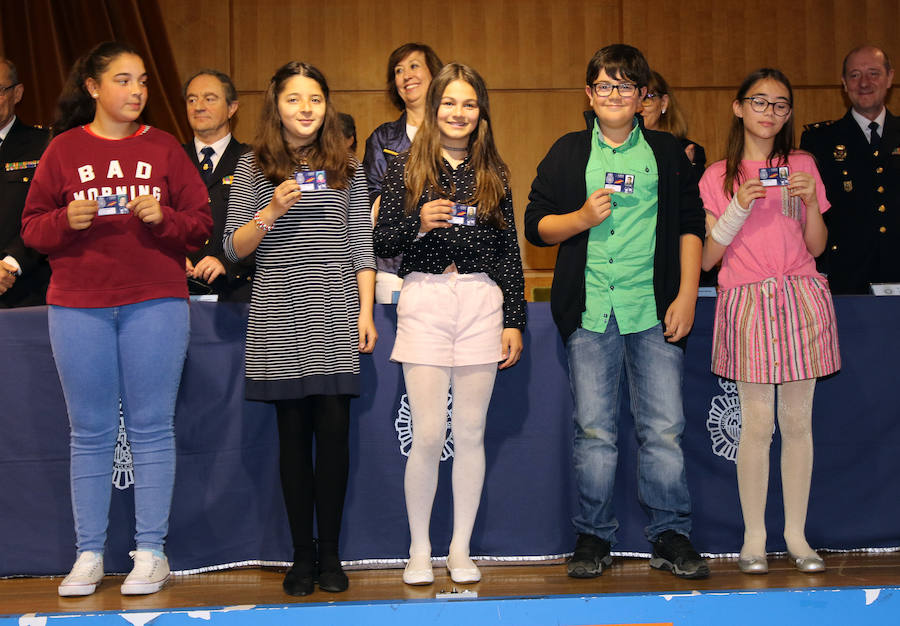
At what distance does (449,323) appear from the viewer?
2.72 m

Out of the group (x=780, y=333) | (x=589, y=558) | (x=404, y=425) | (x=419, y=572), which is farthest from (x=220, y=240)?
(x=780, y=333)

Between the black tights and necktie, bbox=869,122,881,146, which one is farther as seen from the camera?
necktie, bbox=869,122,881,146

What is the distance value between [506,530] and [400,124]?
66.3 inches

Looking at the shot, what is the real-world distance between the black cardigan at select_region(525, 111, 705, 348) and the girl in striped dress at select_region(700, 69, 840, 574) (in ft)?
0.46

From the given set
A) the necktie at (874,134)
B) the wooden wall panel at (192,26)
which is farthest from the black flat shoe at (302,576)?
the wooden wall panel at (192,26)

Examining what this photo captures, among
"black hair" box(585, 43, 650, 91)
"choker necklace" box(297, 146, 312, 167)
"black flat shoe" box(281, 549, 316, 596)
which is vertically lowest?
"black flat shoe" box(281, 549, 316, 596)

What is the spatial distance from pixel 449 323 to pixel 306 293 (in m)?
0.44

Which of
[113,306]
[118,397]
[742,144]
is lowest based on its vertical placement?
[118,397]

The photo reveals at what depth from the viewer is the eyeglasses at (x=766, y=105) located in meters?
2.92

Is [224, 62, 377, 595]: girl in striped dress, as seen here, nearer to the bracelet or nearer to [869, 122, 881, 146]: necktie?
the bracelet

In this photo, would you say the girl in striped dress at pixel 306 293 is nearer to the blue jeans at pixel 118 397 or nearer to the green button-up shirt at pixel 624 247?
the blue jeans at pixel 118 397

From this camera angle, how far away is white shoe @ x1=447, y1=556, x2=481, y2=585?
2.71 meters

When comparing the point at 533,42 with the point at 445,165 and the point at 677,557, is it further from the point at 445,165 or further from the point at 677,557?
the point at 677,557

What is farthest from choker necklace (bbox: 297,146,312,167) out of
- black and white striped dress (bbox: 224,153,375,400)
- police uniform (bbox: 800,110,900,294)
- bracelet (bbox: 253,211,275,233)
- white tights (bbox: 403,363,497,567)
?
police uniform (bbox: 800,110,900,294)
